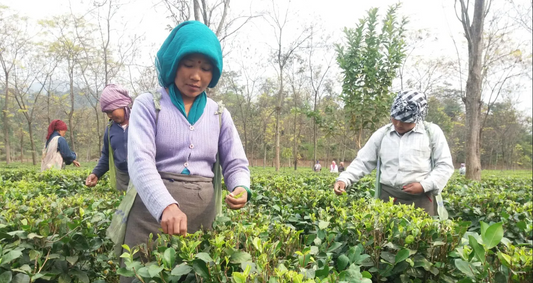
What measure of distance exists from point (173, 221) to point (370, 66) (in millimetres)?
6234

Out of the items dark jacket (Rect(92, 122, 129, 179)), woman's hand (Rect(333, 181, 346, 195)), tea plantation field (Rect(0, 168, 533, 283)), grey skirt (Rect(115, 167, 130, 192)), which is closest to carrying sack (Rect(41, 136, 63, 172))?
grey skirt (Rect(115, 167, 130, 192))

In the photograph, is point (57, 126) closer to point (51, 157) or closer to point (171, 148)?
point (51, 157)

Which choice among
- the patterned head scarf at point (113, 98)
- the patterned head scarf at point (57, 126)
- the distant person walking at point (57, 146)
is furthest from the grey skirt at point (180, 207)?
the patterned head scarf at point (57, 126)

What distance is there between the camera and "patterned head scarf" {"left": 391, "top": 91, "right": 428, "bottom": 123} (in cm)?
229

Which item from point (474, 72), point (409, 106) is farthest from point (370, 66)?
point (409, 106)

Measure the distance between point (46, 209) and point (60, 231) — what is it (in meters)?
0.59

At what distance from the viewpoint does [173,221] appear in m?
1.18

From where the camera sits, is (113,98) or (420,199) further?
(113,98)

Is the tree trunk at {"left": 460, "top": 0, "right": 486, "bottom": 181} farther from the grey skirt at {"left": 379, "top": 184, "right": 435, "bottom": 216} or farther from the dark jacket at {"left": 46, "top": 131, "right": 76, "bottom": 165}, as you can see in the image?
the dark jacket at {"left": 46, "top": 131, "right": 76, "bottom": 165}

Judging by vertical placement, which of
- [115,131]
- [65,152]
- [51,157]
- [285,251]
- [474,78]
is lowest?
[285,251]

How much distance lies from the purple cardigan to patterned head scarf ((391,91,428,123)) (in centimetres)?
124

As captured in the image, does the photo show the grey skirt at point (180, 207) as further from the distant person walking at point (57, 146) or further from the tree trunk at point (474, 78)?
the tree trunk at point (474, 78)

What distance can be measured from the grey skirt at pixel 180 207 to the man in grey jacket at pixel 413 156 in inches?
46.7

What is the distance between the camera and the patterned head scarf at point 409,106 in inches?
90.0
